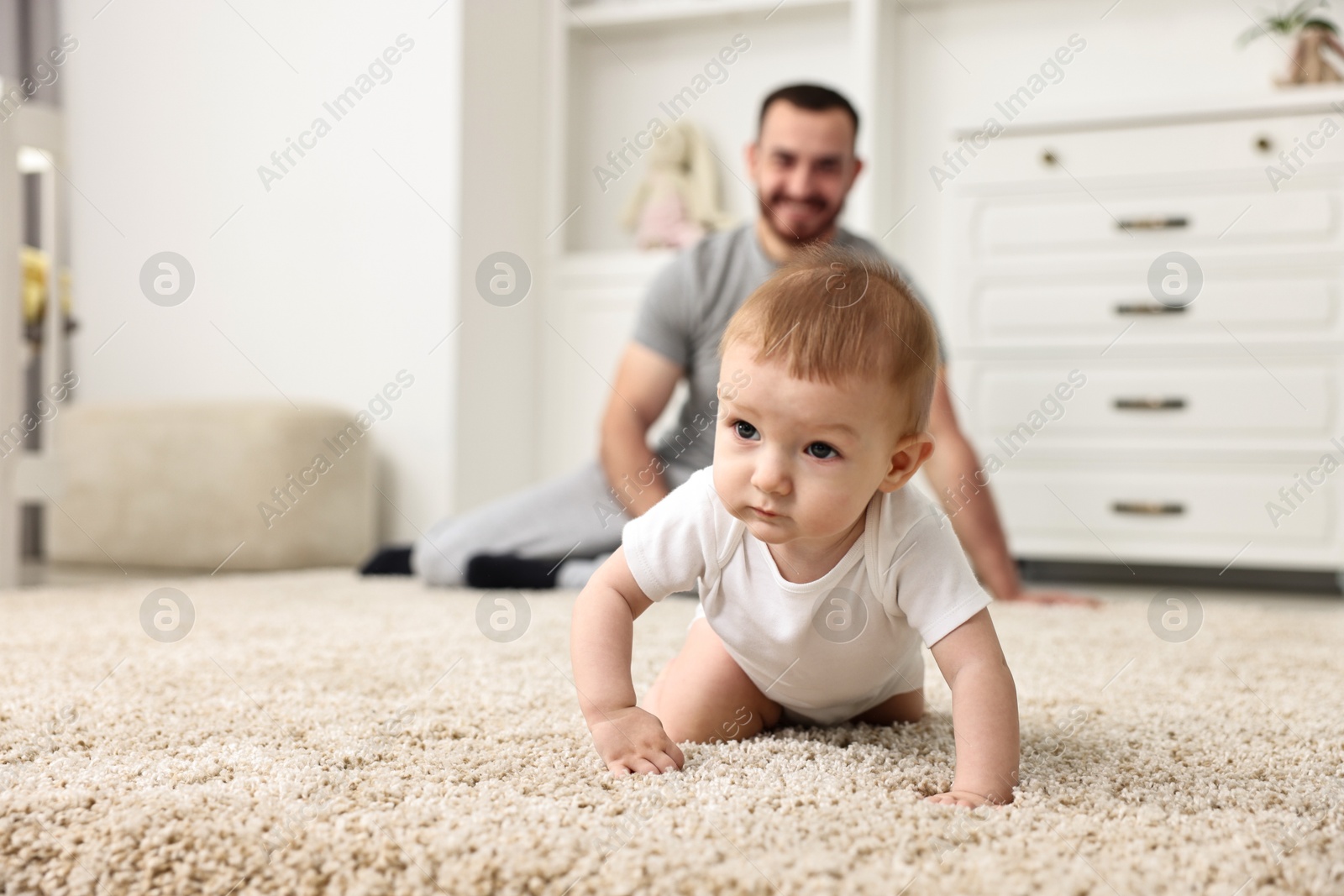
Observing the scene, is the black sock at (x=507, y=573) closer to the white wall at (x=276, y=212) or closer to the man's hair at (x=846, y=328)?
the white wall at (x=276, y=212)

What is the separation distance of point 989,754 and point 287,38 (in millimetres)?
2358

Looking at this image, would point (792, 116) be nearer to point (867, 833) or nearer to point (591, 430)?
point (591, 430)

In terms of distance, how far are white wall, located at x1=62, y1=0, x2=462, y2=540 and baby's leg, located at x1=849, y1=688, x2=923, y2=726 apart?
5.41ft

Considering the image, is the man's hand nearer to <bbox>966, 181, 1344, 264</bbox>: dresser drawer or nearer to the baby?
<bbox>966, 181, 1344, 264</bbox>: dresser drawer

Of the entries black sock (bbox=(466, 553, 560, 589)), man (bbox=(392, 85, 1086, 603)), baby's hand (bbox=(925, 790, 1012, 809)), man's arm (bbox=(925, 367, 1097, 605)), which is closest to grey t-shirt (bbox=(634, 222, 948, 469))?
man (bbox=(392, 85, 1086, 603))

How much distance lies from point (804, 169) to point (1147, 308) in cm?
85

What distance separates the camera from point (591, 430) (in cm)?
252

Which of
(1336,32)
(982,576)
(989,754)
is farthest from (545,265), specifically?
(989,754)

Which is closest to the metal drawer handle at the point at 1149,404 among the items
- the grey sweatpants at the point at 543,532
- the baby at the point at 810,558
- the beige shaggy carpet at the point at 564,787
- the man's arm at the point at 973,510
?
the man's arm at the point at 973,510

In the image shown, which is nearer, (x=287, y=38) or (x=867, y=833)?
(x=867, y=833)

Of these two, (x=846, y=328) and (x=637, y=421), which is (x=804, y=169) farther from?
(x=846, y=328)

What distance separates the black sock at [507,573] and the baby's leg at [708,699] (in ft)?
3.02

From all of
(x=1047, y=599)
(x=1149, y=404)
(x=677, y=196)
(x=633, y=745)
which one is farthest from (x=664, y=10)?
(x=633, y=745)

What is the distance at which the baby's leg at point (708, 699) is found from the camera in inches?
29.2
